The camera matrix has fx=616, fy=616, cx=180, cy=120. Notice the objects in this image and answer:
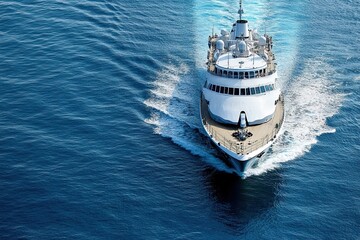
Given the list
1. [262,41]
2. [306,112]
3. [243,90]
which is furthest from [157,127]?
[306,112]

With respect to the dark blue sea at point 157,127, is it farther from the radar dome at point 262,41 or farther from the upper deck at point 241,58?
the radar dome at point 262,41

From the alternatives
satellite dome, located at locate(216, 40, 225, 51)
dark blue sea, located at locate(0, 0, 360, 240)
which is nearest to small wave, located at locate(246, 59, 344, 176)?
dark blue sea, located at locate(0, 0, 360, 240)

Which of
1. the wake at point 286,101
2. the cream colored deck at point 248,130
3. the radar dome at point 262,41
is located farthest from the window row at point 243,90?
the radar dome at point 262,41

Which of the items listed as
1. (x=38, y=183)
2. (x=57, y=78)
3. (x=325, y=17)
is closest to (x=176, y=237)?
(x=38, y=183)

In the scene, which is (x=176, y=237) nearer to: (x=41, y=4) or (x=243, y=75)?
(x=243, y=75)

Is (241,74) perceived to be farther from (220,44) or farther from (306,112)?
(306,112)

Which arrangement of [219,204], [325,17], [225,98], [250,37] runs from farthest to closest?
[325,17]
[250,37]
[225,98]
[219,204]

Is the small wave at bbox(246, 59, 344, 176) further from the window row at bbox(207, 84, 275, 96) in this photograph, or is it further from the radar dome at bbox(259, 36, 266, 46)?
the radar dome at bbox(259, 36, 266, 46)
